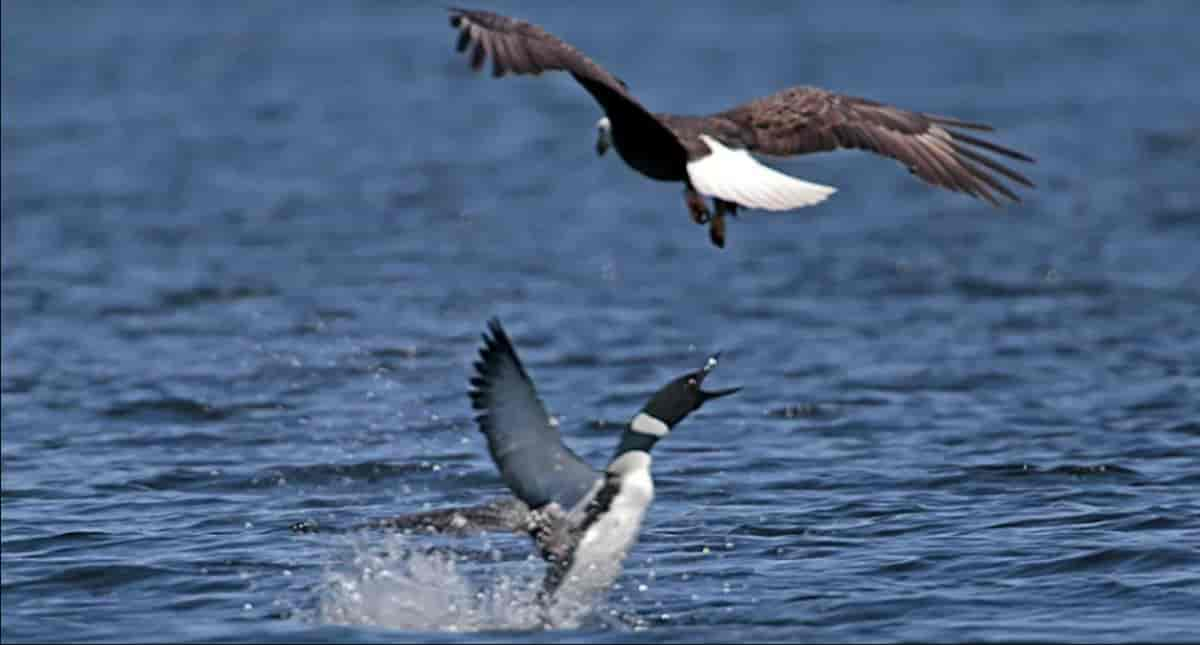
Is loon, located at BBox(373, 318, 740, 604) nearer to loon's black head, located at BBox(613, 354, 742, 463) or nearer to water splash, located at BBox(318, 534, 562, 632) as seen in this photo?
loon's black head, located at BBox(613, 354, 742, 463)

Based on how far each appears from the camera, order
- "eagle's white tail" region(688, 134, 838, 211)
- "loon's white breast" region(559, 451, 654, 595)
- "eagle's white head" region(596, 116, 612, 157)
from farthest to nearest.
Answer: "eagle's white head" region(596, 116, 612, 157) → "eagle's white tail" region(688, 134, 838, 211) → "loon's white breast" region(559, 451, 654, 595)

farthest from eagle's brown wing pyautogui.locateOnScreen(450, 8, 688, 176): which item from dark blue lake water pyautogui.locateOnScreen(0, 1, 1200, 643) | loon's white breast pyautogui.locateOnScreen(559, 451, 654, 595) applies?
dark blue lake water pyautogui.locateOnScreen(0, 1, 1200, 643)

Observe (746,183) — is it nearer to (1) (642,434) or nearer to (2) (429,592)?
(1) (642,434)

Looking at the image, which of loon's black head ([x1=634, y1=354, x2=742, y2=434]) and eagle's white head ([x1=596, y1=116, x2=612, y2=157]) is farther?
eagle's white head ([x1=596, y1=116, x2=612, y2=157])

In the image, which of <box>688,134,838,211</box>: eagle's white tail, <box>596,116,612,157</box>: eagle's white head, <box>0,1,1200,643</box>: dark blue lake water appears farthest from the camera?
<box>596,116,612,157</box>: eagle's white head

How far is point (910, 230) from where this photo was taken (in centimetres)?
1966

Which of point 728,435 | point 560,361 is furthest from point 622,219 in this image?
point 728,435

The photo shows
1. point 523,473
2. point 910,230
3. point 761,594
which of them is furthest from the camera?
point 910,230

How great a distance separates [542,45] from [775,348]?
22.3ft

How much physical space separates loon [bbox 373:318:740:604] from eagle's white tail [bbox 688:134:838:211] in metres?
0.64

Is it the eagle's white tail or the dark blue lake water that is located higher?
the eagle's white tail

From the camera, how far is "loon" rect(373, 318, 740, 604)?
7676 mm

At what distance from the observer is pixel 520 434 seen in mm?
7738

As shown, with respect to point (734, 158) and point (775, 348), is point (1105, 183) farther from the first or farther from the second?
point (734, 158)
